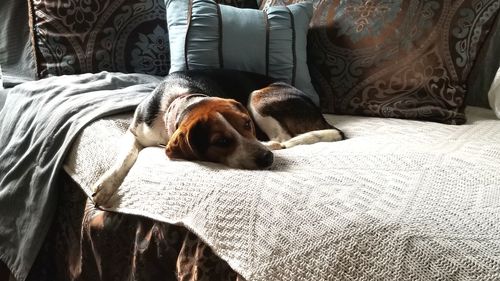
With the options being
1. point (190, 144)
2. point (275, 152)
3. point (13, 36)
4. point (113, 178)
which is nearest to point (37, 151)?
point (113, 178)

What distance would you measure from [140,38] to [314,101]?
0.77m

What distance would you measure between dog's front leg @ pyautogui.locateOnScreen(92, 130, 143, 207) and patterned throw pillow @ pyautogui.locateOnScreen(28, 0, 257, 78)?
2.57 feet

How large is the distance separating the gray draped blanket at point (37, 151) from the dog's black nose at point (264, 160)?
0.60 m

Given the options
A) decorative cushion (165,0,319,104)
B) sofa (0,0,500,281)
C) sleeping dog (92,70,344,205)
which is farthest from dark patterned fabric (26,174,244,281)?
decorative cushion (165,0,319,104)

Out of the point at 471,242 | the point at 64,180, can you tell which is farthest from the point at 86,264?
the point at 471,242

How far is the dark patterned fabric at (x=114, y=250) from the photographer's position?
45.5 inches

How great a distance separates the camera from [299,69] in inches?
75.0

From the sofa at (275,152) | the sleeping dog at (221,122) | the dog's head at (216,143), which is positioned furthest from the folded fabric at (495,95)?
the dog's head at (216,143)

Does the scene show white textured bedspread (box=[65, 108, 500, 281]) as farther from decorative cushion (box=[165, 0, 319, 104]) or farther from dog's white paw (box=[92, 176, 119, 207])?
decorative cushion (box=[165, 0, 319, 104])

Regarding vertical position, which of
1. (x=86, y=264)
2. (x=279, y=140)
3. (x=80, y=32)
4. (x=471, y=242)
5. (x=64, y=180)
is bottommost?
(x=86, y=264)

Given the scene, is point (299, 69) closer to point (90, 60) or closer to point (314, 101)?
point (314, 101)

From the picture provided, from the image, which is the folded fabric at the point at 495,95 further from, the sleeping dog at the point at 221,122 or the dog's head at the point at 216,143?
the dog's head at the point at 216,143

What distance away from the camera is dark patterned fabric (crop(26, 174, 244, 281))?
1.16m

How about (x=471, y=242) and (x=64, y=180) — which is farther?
(x=64, y=180)
